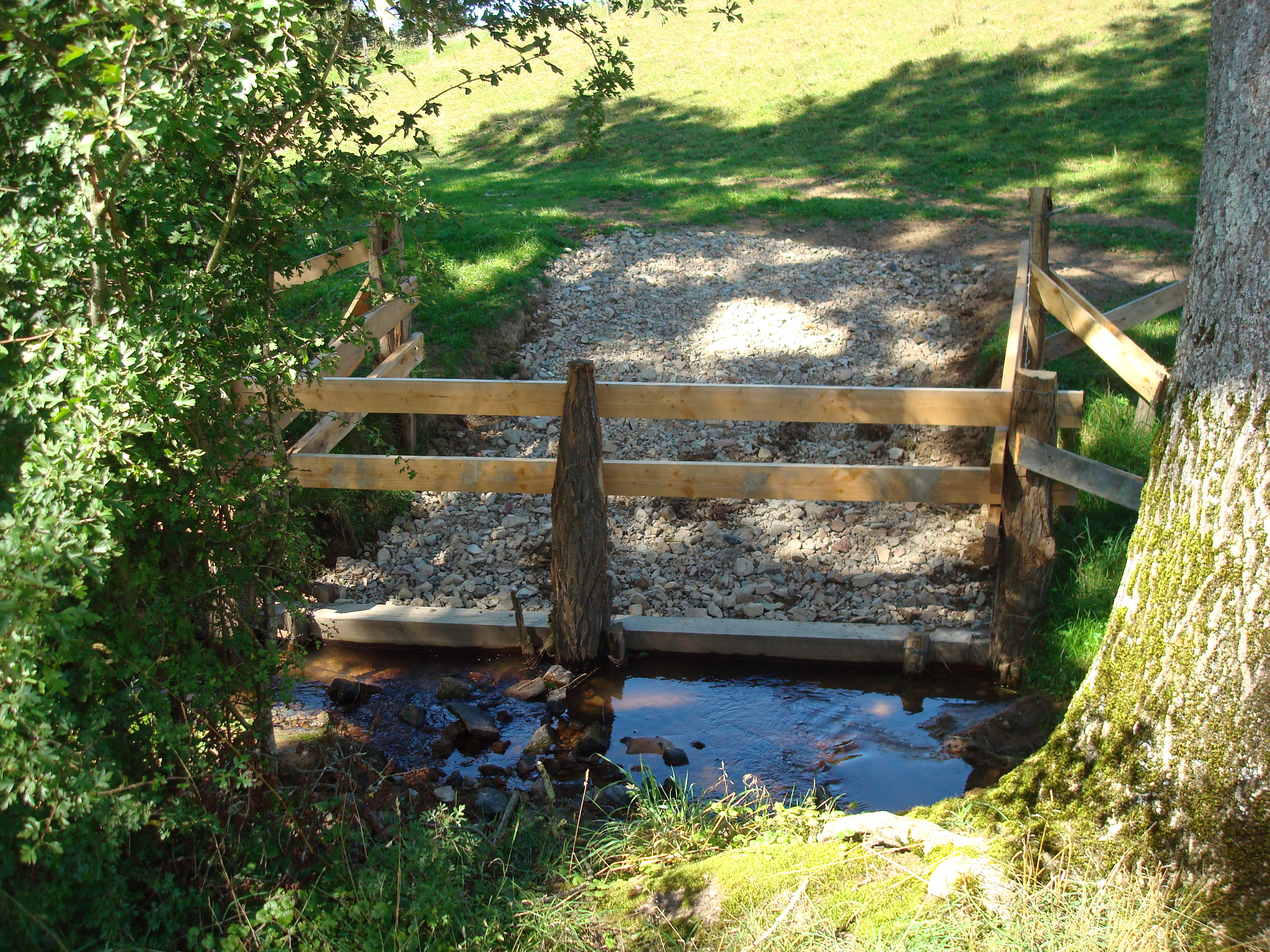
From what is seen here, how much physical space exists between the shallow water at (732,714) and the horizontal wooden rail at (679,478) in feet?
3.57

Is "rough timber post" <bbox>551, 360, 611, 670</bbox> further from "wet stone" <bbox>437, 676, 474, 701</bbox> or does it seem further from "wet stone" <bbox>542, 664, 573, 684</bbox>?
"wet stone" <bbox>437, 676, 474, 701</bbox>

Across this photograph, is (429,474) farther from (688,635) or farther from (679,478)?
(688,635)

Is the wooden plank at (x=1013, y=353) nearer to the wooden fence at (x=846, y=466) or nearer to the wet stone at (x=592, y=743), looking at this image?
the wooden fence at (x=846, y=466)

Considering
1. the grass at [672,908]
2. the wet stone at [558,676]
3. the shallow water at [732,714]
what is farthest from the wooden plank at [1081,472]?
the wet stone at [558,676]

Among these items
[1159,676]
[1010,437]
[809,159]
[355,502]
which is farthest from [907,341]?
[809,159]

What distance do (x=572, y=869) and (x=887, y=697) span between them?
8.38ft

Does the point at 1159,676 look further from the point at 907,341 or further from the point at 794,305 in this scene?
the point at 794,305

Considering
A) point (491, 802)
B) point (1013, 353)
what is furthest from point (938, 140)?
point (491, 802)

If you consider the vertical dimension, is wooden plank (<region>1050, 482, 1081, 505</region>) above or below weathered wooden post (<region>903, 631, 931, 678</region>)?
above

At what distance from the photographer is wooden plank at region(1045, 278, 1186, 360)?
6992 mm

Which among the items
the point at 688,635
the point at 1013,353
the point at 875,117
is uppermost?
the point at 875,117

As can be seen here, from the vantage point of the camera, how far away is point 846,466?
5.71 meters

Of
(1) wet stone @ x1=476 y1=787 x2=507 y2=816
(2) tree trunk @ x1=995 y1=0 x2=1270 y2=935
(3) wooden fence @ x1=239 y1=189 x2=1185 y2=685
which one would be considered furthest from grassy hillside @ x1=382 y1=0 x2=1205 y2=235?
(1) wet stone @ x1=476 y1=787 x2=507 y2=816

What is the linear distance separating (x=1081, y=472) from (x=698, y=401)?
2.08 meters
